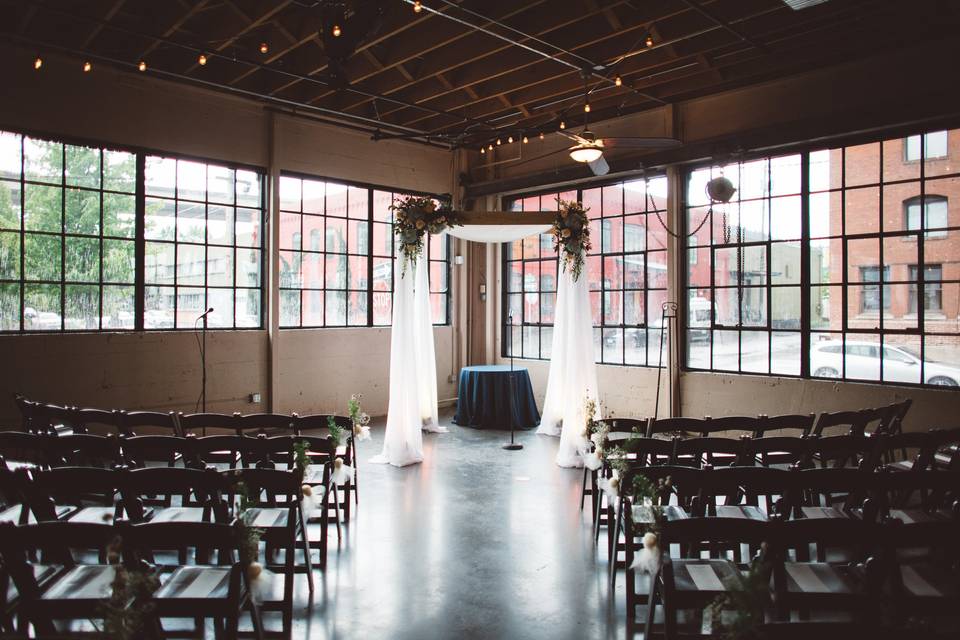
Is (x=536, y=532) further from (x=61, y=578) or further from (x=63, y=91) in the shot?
(x=63, y=91)

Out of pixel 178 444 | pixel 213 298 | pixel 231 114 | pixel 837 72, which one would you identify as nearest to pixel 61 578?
pixel 178 444

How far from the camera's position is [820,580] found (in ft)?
9.16

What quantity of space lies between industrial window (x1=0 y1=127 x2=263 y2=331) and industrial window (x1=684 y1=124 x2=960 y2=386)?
5.91 meters

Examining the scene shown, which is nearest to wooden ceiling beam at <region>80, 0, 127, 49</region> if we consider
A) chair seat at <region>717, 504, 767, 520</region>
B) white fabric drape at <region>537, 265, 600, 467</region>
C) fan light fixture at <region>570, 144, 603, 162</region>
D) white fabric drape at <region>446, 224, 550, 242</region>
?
white fabric drape at <region>446, 224, 550, 242</region>

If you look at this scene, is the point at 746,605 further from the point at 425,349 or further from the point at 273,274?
the point at 273,274

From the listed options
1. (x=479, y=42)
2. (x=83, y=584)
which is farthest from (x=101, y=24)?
(x=83, y=584)

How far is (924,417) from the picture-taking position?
6.57 metres

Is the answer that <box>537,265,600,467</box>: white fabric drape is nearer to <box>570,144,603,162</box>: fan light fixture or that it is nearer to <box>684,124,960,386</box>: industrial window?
<box>570,144,603,162</box>: fan light fixture

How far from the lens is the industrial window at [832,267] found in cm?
667

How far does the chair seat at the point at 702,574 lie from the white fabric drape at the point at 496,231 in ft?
16.3

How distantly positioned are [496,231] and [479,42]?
6.79ft

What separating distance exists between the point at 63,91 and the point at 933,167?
29.8ft

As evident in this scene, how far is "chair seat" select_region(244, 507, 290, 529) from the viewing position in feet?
11.4

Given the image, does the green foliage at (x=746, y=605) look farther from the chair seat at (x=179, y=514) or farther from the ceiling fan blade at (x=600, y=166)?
the ceiling fan blade at (x=600, y=166)
